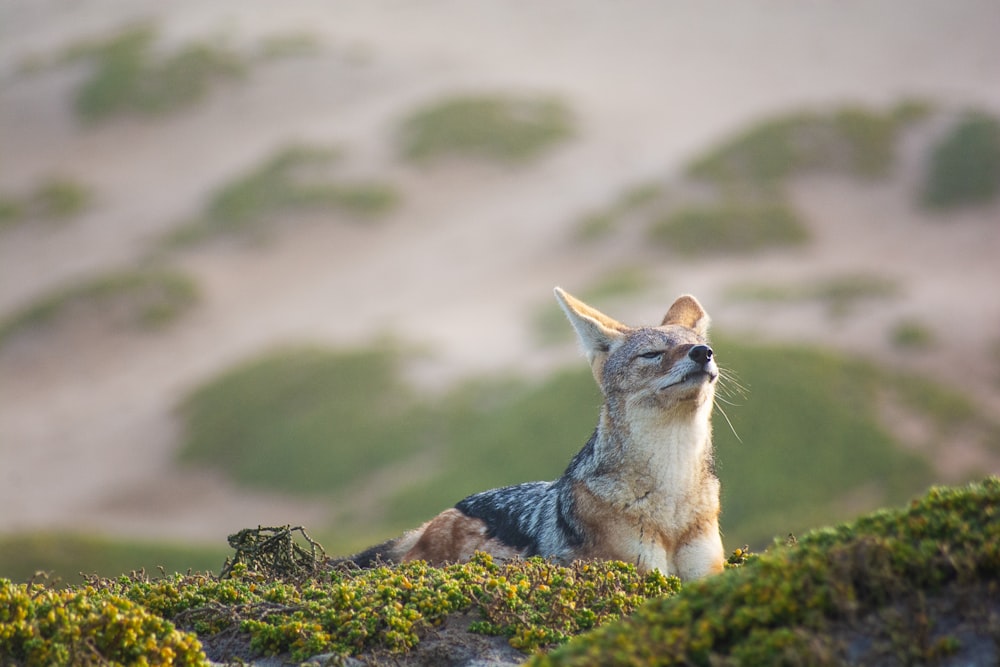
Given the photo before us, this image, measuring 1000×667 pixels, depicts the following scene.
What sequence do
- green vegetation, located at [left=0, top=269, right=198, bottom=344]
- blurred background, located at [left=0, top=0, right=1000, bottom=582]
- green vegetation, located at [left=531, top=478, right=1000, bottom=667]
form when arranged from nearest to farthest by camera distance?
green vegetation, located at [left=531, top=478, right=1000, bottom=667], blurred background, located at [left=0, top=0, right=1000, bottom=582], green vegetation, located at [left=0, top=269, right=198, bottom=344]

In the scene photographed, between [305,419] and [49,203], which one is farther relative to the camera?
[49,203]

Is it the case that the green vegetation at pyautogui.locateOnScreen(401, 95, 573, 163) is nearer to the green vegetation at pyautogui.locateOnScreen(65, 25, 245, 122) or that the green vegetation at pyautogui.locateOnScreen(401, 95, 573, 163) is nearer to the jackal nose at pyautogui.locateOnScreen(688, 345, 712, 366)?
the green vegetation at pyautogui.locateOnScreen(65, 25, 245, 122)

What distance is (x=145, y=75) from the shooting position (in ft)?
194

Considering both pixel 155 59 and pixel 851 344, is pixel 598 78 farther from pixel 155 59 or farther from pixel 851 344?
pixel 851 344

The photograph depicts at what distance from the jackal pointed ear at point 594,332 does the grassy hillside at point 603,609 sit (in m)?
2.32

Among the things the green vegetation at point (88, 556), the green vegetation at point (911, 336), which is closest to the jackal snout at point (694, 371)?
the green vegetation at point (88, 556)

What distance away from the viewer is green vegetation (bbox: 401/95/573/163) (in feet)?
172

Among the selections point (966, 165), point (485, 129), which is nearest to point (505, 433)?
point (966, 165)

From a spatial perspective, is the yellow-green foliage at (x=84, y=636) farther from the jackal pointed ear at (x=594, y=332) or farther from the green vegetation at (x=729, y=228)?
the green vegetation at (x=729, y=228)

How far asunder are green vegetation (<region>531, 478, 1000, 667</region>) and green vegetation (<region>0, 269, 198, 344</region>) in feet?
136

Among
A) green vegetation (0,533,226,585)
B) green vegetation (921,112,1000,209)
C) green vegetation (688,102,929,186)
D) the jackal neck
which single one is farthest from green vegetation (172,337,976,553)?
green vegetation (688,102,929,186)

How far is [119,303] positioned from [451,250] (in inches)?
477

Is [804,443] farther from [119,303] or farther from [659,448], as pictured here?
[119,303]

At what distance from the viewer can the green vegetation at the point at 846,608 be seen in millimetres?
5227
